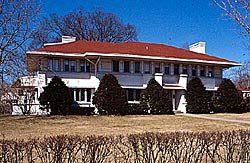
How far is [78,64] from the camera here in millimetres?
23609

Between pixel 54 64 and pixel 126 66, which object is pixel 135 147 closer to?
pixel 54 64

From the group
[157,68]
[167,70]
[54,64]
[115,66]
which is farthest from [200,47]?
[54,64]

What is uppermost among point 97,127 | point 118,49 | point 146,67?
point 118,49

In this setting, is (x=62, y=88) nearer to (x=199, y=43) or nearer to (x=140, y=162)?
(x=140, y=162)

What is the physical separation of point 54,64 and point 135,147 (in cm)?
1902

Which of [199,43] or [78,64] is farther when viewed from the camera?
[199,43]

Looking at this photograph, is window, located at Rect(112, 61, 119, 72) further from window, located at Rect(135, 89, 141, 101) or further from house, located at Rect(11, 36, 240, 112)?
window, located at Rect(135, 89, 141, 101)

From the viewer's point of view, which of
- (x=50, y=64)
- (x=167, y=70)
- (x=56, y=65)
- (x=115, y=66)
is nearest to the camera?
(x=50, y=64)

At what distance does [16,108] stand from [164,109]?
13.6 meters

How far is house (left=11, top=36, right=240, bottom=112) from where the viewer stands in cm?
2252

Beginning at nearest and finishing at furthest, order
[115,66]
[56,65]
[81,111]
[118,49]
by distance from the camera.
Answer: [81,111], [56,65], [115,66], [118,49]

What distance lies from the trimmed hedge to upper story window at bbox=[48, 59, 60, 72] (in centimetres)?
1745

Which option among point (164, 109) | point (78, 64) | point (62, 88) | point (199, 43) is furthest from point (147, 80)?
point (199, 43)

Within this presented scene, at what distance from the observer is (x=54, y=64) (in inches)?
898
